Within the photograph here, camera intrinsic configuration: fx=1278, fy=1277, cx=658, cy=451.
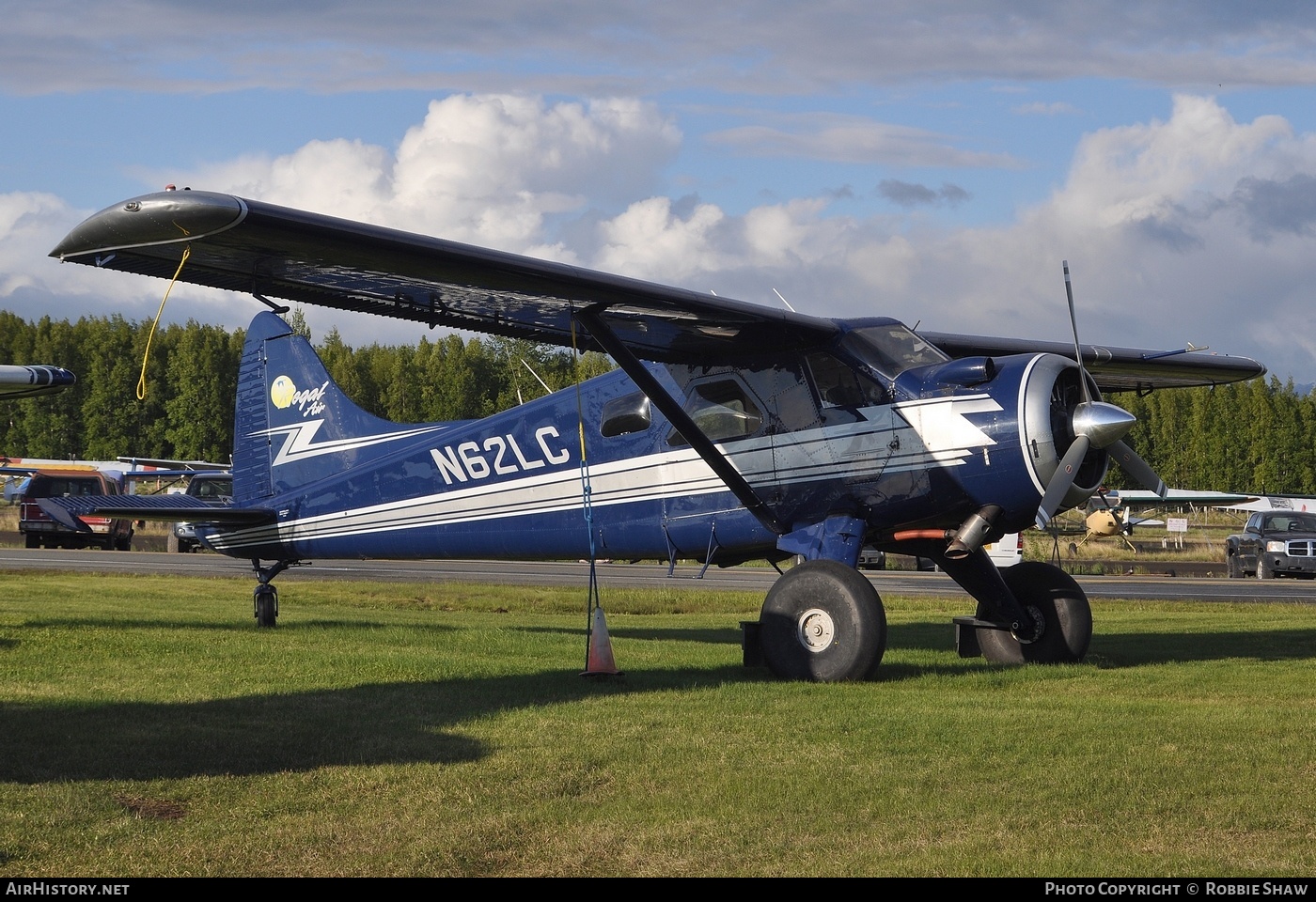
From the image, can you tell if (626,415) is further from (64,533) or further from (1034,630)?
(64,533)

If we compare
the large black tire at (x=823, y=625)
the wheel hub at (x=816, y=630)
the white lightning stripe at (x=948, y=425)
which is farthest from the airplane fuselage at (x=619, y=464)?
the wheel hub at (x=816, y=630)

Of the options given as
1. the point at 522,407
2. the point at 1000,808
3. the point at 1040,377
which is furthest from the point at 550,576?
the point at 1000,808

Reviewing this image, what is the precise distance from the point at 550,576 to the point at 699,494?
20.0 metres

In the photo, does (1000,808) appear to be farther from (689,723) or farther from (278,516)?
(278,516)

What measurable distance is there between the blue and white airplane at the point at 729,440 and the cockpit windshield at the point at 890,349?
25 millimetres

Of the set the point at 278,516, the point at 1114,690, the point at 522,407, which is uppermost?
the point at 522,407

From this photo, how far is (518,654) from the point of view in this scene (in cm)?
1285

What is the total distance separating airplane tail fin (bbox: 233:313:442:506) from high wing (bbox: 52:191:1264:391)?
15.1 feet

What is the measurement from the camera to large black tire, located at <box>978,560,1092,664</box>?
1238cm

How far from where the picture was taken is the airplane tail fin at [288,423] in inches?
636

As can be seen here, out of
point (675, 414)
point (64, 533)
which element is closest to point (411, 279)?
point (675, 414)

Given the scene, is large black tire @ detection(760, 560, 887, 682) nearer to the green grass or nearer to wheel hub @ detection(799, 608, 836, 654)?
wheel hub @ detection(799, 608, 836, 654)

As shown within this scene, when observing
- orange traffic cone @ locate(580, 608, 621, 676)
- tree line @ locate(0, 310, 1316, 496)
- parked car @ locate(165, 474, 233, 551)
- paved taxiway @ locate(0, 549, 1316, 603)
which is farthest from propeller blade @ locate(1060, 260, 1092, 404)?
tree line @ locate(0, 310, 1316, 496)

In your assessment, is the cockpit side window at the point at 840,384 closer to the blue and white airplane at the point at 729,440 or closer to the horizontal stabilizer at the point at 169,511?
the blue and white airplane at the point at 729,440
